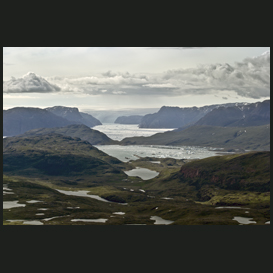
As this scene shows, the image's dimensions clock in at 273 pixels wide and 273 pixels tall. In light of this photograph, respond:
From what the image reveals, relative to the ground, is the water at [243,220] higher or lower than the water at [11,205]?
higher

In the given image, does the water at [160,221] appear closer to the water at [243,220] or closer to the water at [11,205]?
the water at [243,220]

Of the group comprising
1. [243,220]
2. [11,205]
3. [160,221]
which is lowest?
[160,221]

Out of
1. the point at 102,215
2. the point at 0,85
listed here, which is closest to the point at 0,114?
the point at 0,85

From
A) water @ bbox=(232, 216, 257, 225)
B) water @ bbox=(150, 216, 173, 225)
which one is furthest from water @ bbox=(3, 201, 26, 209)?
water @ bbox=(232, 216, 257, 225)

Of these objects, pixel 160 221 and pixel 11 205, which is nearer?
pixel 160 221

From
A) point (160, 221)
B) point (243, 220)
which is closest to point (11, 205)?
point (160, 221)

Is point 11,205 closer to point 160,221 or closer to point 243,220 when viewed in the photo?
point 160,221

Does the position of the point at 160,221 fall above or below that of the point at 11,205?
below

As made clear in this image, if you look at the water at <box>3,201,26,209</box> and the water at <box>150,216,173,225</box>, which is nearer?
the water at <box>150,216,173,225</box>

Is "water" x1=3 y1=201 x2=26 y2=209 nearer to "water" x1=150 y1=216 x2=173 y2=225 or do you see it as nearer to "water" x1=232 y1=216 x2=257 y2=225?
"water" x1=150 y1=216 x2=173 y2=225

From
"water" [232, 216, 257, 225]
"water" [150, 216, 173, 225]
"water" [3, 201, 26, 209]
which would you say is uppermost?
"water" [232, 216, 257, 225]

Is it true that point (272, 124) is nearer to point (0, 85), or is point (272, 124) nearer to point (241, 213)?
point (0, 85)

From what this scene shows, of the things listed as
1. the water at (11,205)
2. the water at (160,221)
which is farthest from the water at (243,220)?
the water at (11,205)
